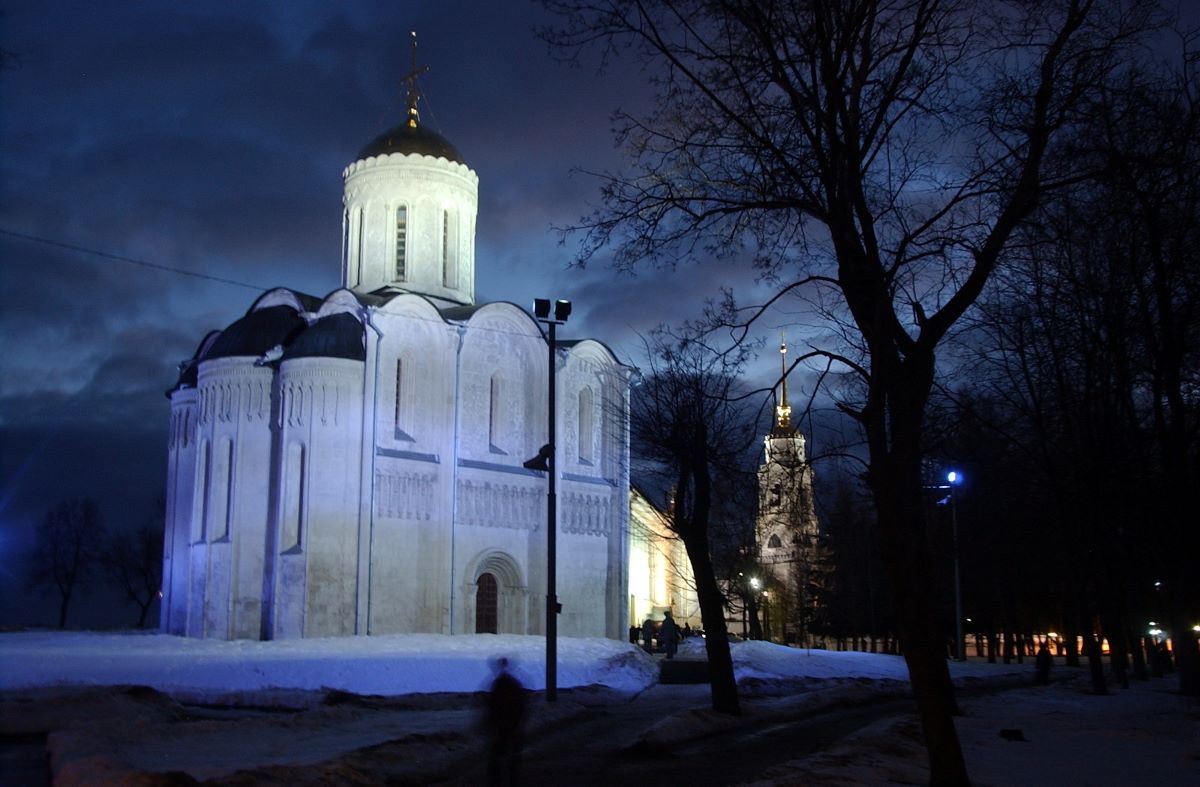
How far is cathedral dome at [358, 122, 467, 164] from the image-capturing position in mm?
39656

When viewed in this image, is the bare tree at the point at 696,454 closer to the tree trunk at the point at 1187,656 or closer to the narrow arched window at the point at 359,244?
the tree trunk at the point at 1187,656

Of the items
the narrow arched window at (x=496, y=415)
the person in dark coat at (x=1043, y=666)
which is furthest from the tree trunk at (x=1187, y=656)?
the narrow arched window at (x=496, y=415)

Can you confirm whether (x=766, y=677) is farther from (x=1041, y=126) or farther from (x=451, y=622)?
(x=1041, y=126)

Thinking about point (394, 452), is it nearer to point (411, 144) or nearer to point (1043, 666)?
point (411, 144)

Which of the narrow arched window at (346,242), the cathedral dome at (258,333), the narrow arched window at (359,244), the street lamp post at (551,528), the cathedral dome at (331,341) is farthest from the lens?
the narrow arched window at (346,242)

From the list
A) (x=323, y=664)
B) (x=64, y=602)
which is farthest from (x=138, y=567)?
(x=323, y=664)

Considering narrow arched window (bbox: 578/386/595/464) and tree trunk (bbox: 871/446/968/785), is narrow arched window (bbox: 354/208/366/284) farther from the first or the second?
tree trunk (bbox: 871/446/968/785)

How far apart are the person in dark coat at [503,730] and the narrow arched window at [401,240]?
30.9 meters

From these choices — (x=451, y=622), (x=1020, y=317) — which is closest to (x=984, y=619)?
(x=451, y=622)

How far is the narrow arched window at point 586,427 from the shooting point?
3906cm

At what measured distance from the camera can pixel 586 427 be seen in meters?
39.4

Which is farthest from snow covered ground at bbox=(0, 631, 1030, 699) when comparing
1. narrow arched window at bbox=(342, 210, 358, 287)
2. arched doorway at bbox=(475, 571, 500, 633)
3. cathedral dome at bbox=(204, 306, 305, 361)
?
narrow arched window at bbox=(342, 210, 358, 287)

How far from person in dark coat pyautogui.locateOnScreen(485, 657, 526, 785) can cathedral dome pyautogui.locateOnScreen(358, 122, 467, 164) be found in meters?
32.7

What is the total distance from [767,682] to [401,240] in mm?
20944
